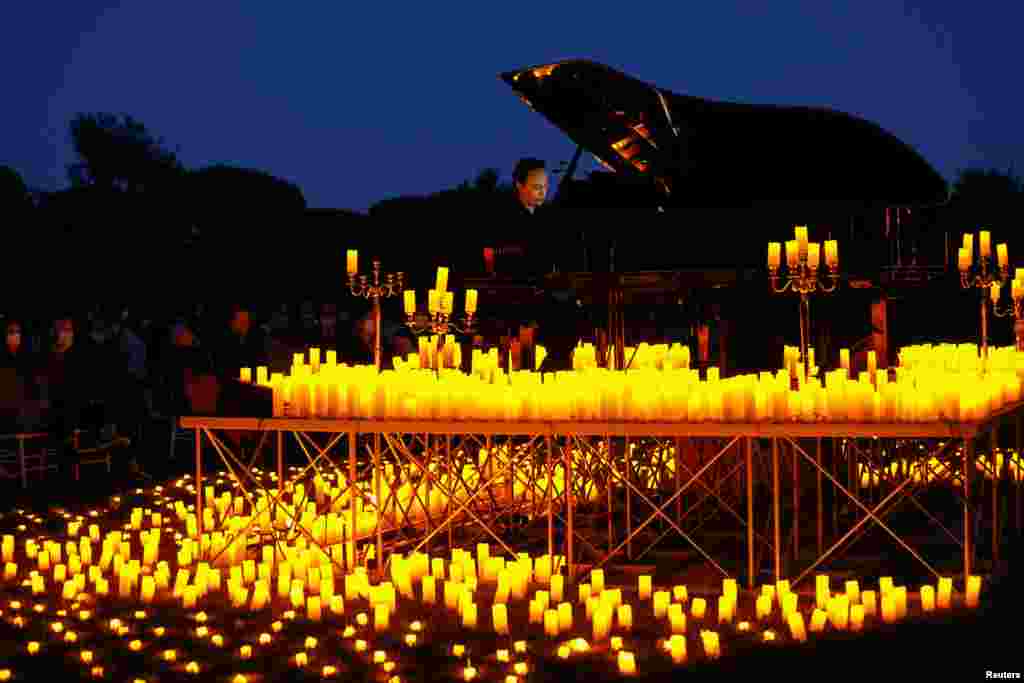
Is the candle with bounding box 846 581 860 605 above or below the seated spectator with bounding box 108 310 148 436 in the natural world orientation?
below

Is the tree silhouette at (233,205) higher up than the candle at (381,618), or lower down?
higher up

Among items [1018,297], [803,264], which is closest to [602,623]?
[803,264]

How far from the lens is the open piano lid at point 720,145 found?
10359 millimetres

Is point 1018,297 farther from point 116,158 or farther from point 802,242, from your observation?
point 116,158

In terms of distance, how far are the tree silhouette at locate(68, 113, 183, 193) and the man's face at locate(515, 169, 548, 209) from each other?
938 inches

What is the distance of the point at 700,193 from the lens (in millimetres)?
10391

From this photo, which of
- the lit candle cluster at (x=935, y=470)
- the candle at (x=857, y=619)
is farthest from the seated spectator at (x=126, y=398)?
the candle at (x=857, y=619)

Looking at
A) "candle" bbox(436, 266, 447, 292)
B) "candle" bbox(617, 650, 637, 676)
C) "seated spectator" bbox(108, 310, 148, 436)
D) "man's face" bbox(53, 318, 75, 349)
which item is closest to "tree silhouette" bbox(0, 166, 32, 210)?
"seated spectator" bbox(108, 310, 148, 436)

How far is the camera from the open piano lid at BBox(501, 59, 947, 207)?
10359 millimetres

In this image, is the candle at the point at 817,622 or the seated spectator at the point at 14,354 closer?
the candle at the point at 817,622

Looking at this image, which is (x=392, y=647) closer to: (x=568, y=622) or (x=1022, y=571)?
(x=568, y=622)

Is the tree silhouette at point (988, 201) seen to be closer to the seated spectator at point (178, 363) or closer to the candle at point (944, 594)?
the seated spectator at point (178, 363)

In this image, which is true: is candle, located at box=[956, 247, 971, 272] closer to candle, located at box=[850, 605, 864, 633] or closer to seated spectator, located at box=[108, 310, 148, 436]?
candle, located at box=[850, 605, 864, 633]

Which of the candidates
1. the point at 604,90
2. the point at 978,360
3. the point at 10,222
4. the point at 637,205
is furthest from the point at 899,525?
the point at 10,222
